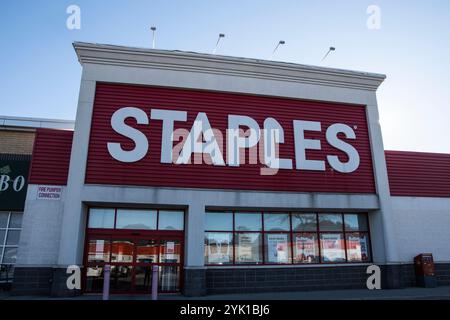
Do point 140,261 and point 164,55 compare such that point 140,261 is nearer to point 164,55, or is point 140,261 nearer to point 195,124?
point 195,124

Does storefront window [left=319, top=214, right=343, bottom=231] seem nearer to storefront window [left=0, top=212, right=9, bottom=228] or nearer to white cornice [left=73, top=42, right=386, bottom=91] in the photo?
white cornice [left=73, top=42, right=386, bottom=91]

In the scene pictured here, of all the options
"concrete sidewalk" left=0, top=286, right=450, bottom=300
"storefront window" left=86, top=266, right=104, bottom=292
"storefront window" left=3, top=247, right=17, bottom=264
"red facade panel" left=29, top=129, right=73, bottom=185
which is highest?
"red facade panel" left=29, top=129, right=73, bottom=185

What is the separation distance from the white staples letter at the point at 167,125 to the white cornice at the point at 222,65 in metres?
2.09

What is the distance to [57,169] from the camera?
14758 mm

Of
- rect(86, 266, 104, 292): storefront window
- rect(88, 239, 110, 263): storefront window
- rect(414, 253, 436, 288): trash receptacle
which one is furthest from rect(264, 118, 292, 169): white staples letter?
rect(86, 266, 104, 292): storefront window

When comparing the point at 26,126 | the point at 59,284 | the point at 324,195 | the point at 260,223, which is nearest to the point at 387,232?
the point at 324,195

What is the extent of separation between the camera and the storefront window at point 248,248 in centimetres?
1520

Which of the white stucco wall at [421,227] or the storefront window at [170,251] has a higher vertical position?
the white stucco wall at [421,227]

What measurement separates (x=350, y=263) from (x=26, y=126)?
17759 mm

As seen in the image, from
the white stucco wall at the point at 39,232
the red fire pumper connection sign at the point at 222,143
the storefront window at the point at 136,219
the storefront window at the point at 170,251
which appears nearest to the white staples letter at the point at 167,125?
the red fire pumper connection sign at the point at 222,143

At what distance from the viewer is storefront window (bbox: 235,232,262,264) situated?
49.9 ft

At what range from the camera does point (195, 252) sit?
558 inches

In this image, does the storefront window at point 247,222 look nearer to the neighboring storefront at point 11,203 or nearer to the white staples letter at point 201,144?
the white staples letter at point 201,144

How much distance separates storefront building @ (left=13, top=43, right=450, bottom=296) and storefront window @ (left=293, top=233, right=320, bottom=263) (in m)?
0.05
